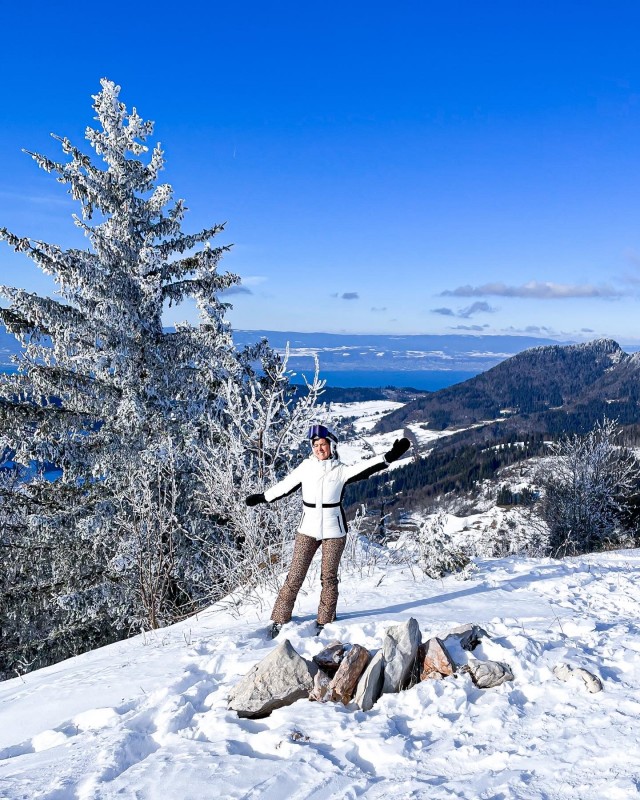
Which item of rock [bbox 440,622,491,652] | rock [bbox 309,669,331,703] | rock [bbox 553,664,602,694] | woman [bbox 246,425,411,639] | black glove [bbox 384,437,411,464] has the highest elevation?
black glove [bbox 384,437,411,464]

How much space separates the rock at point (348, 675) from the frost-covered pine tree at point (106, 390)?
25.2ft

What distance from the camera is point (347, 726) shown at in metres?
3.71

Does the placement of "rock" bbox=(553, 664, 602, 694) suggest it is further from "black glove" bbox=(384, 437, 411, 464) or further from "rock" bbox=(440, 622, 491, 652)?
"black glove" bbox=(384, 437, 411, 464)

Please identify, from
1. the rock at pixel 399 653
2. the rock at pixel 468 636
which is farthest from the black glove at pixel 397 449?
the rock at pixel 468 636

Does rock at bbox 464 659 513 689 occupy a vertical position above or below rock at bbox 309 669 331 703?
above

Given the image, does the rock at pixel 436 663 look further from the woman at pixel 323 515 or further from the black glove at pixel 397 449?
the black glove at pixel 397 449

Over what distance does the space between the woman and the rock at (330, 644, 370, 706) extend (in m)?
1.25

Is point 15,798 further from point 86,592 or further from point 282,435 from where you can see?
point 86,592

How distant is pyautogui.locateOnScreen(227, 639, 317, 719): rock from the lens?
4031 millimetres

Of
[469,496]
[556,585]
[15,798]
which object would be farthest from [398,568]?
[469,496]

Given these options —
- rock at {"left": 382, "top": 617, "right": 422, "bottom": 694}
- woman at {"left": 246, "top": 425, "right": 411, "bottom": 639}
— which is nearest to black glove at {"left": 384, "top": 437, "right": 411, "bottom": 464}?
woman at {"left": 246, "top": 425, "right": 411, "bottom": 639}

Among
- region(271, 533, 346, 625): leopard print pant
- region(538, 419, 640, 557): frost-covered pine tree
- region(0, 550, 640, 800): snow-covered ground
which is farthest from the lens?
region(538, 419, 640, 557): frost-covered pine tree

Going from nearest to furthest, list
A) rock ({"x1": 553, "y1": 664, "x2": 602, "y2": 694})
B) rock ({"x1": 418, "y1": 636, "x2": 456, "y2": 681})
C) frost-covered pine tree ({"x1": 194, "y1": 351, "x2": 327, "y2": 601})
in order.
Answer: rock ({"x1": 553, "y1": 664, "x2": 602, "y2": 694}), rock ({"x1": 418, "y1": 636, "x2": 456, "y2": 681}), frost-covered pine tree ({"x1": 194, "y1": 351, "x2": 327, "y2": 601})

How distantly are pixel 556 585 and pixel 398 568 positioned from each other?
233cm
